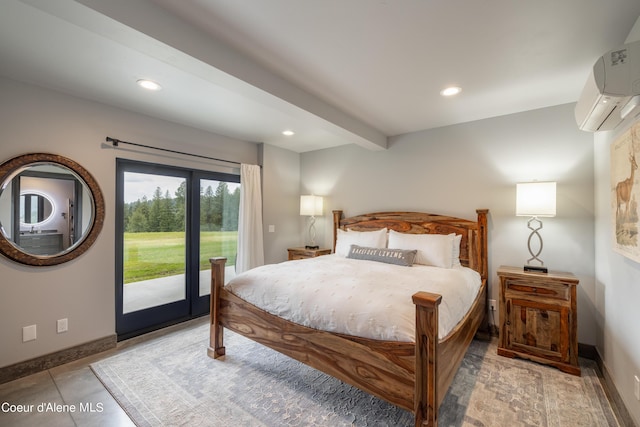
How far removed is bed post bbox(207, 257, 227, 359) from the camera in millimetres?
2630

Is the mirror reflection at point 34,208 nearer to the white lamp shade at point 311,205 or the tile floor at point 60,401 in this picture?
the tile floor at point 60,401

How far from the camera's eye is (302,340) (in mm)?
2021

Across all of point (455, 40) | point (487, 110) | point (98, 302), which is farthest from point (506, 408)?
point (98, 302)

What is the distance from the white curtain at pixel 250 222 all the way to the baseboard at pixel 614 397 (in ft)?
12.5

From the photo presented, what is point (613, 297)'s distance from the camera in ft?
7.00

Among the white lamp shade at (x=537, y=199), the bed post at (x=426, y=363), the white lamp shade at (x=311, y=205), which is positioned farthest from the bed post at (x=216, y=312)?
the white lamp shade at (x=537, y=199)

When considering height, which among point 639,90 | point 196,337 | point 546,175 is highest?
point 639,90

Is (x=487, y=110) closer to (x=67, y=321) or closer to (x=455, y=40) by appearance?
(x=455, y=40)

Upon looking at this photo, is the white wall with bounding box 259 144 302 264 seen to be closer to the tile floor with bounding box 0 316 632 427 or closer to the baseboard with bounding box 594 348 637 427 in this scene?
the tile floor with bounding box 0 316 632 427

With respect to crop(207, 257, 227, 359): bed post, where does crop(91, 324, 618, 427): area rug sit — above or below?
below

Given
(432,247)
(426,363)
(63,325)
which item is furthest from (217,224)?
(426,363)

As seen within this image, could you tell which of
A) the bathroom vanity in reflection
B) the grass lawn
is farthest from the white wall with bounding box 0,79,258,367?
the grass lawn

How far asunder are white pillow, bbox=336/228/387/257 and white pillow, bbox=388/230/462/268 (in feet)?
0.87

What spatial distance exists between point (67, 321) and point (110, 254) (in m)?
0.68
